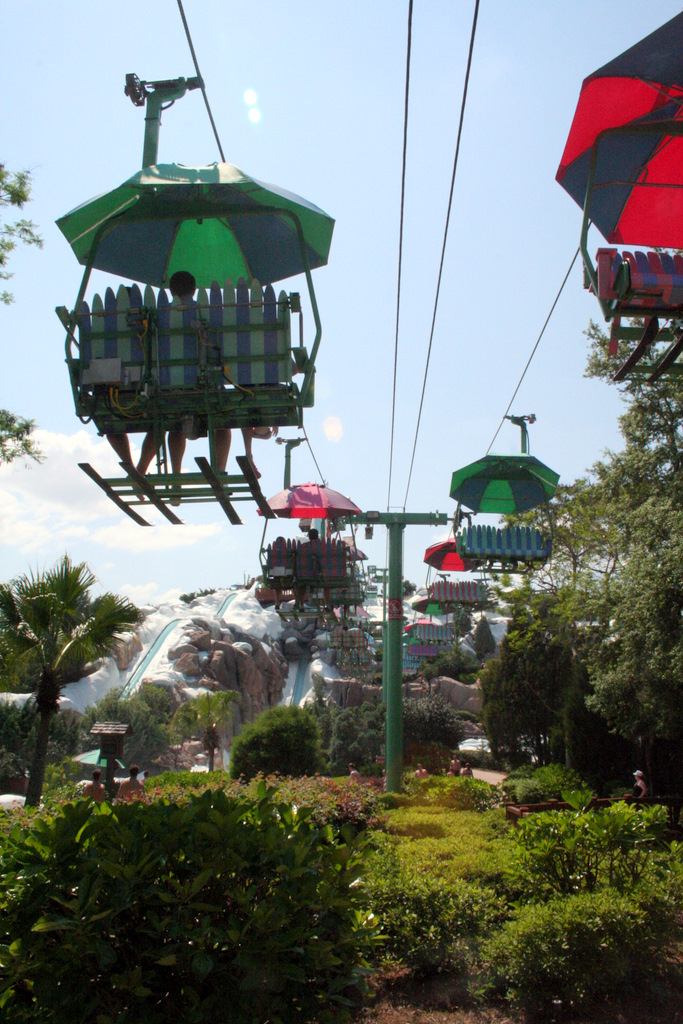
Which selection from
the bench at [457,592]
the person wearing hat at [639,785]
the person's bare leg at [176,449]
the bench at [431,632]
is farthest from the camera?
the bench at [431,632]

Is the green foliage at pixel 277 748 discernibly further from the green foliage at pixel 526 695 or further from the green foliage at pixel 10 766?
the green foliage at pixel 10 766

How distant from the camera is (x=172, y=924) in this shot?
14.3 feet

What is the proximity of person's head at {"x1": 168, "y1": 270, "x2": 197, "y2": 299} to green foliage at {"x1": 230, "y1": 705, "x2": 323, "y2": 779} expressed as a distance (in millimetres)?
15490

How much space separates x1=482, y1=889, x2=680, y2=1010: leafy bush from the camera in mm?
5844

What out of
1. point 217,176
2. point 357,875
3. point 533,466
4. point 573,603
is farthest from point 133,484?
point 573,603

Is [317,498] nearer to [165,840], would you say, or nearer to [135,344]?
[135,344]

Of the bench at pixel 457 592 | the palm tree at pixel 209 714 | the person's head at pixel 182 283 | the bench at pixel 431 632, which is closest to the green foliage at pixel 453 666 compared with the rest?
the bench at pixel 431 632

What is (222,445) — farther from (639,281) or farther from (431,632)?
(431,632)

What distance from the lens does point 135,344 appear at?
5535mm

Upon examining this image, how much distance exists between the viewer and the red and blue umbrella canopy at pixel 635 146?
14.7 feet

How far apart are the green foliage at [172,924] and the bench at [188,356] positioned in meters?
2.77

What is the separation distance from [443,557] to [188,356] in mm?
13544

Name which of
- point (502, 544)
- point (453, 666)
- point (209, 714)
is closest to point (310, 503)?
point (502, 544)

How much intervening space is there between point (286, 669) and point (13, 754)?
1294 inches
